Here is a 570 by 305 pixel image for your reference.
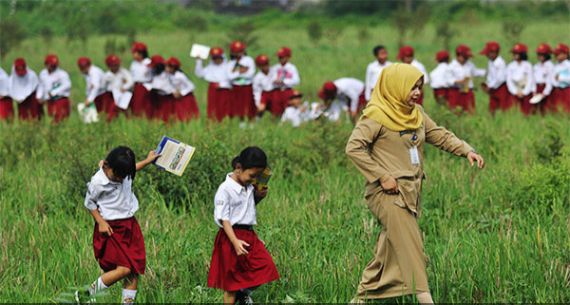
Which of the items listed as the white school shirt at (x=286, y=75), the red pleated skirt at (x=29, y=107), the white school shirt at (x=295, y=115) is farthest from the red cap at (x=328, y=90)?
the red pleated skirt at (x=29, y=107)

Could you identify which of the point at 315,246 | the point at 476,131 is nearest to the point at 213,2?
the point at 476,131

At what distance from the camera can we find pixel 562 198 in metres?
7.96

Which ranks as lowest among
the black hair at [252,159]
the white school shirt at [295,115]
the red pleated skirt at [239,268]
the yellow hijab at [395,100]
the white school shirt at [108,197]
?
the white school shirt at [295,115]

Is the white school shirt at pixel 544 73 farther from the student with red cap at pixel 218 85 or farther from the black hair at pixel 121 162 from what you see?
the black hair at pixel 121 162

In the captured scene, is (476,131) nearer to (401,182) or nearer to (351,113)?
(351,113)

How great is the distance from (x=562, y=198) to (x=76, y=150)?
15.2 ft

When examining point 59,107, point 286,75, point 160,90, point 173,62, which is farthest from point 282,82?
point 59,107

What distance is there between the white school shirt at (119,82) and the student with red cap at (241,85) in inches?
61.2

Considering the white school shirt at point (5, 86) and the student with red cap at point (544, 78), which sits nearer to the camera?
the white school shirt at point (5, 86)

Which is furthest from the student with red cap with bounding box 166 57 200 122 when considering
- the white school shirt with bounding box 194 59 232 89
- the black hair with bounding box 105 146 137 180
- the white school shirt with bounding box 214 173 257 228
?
the white school shirt with bounding box 214 173 257 228

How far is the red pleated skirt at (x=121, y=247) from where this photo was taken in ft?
18.7

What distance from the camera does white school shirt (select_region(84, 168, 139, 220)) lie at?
5.72 metres

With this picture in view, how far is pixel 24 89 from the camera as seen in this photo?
14.2 meters

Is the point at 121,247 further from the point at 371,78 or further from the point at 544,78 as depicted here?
the point at 544,78
